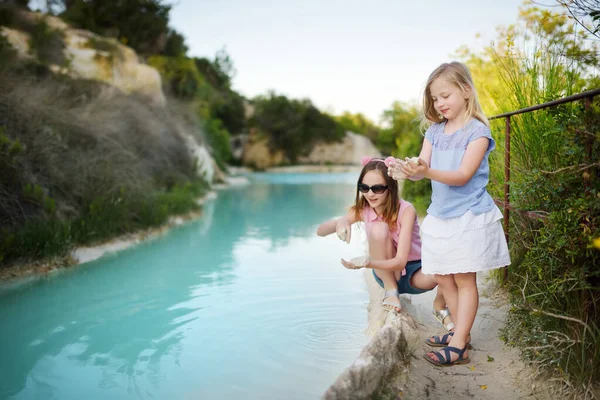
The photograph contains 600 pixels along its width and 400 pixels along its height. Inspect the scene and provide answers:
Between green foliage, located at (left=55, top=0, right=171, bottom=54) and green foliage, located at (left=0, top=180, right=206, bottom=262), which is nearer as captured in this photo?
green foliage, located at (left=0, top=180, right=206, bottom=262)

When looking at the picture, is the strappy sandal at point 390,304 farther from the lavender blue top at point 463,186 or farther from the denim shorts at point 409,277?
the lavender blue top at point 463,186

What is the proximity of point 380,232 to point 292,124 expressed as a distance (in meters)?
35.3

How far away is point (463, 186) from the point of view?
8.27ft

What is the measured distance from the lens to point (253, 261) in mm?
6039

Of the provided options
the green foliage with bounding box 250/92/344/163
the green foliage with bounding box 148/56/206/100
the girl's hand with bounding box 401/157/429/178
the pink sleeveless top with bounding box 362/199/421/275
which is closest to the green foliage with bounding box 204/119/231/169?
the green foliage with bounding box 148/56/206/100

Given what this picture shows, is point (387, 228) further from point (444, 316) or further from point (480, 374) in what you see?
point (480, 374)

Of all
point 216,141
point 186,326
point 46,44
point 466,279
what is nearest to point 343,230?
point 466,279

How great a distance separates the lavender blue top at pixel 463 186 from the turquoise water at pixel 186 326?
1.18 meters

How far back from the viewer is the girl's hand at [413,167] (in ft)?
7.30

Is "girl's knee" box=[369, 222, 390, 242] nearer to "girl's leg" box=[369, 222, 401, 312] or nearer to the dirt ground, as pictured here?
"girl's leg" box=[369, 222, 401, 312]

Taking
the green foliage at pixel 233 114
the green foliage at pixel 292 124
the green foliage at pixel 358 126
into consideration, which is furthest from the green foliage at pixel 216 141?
the green foliage at pixel 358 126

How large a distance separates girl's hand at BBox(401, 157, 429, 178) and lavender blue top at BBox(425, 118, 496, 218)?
31 centimetres

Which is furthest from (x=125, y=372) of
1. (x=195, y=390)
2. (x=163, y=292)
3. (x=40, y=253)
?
(x=40, y=253)

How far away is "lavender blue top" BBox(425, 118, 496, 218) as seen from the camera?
2471 mm
